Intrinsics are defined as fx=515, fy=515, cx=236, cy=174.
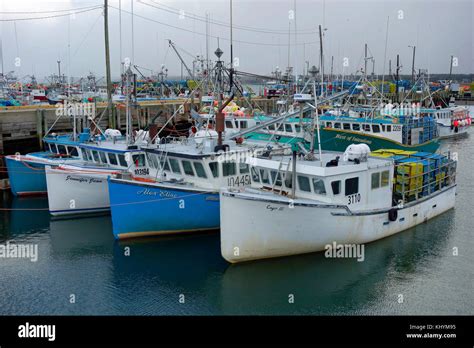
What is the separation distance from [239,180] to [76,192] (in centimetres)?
838

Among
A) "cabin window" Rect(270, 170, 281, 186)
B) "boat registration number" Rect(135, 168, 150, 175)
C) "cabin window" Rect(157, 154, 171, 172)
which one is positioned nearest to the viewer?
"cabin window" Rect(270, 170, 281, 186)

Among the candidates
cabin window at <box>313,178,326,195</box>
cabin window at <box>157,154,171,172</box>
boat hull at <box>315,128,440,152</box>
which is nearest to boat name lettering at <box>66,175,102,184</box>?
cabin window at <box>157,154,171,172</box>

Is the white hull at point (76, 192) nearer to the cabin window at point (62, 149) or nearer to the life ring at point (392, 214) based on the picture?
the cabin window at point (62, 149)

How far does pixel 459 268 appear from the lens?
18.1m

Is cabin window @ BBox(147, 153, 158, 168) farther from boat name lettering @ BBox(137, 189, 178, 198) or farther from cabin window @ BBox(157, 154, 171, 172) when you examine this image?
boat name lettering @ BBox(137, 189, 178, 198)

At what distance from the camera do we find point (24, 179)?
28312mm

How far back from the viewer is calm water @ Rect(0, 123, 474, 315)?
15438 millimetres

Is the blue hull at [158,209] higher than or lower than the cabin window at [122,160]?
lower

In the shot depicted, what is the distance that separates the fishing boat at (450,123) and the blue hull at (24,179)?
43.5m

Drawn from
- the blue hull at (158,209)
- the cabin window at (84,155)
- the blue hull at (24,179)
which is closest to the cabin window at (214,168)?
the blue hull at (158,209)

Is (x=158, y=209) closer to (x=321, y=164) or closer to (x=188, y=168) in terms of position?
(x=188, y=168)

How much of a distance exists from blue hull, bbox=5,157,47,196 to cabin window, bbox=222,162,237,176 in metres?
12.3

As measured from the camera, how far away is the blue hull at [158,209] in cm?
2000
